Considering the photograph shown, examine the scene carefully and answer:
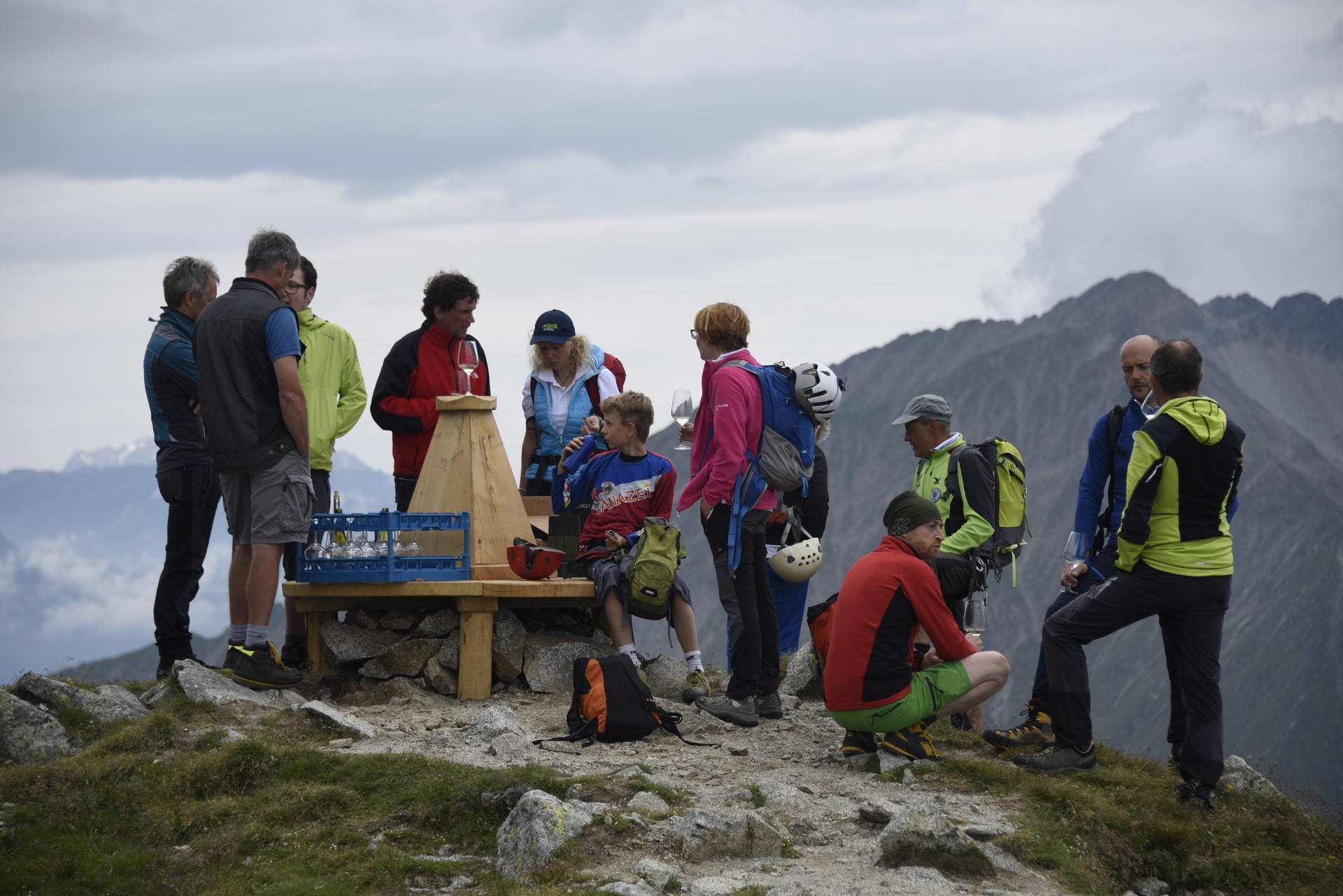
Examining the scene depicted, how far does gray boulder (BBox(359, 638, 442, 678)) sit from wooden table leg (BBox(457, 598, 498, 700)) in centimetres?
30

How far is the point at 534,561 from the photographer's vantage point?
8.34m

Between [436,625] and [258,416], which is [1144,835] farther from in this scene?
[258,416]

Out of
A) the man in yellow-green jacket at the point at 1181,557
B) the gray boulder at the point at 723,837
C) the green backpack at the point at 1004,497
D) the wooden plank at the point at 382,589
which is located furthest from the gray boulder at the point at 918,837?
the wooden plank at the point at 382,589

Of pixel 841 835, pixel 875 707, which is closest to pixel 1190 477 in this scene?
pixel 875 707

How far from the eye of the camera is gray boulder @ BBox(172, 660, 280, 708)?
7582 mm

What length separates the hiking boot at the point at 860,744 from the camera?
23.1ft

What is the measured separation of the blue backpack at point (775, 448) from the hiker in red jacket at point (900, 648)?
913 mm

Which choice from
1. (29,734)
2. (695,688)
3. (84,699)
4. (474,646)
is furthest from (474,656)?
(29,734)

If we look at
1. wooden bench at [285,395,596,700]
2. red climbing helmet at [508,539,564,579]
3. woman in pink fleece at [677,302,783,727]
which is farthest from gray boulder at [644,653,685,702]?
red climbing helmet at [508,539,564,579]

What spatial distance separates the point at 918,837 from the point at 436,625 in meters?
4.22

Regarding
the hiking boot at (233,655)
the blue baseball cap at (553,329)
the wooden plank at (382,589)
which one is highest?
the blue baseball cap at (553,329)

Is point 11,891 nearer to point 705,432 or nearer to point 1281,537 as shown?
point 705,432

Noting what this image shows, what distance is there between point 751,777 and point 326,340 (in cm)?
425

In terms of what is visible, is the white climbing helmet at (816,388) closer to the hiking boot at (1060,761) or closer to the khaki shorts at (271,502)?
the hiking boot at (1060,761)
